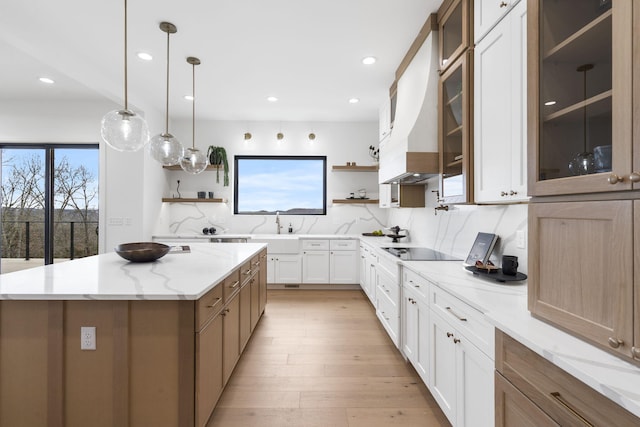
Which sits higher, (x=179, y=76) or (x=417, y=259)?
(x=179, y=76)

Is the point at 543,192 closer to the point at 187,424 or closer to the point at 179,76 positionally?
the point at 187,424

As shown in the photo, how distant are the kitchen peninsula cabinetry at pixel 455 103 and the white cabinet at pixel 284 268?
9.36 ft

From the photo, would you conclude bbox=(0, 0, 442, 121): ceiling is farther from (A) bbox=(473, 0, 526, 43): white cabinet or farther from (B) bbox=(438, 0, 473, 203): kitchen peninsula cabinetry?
(A) bbox=(473, 0, 526, 43): white cabinet

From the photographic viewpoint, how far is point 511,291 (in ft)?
5.28

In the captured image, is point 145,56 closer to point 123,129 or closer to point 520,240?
point 123,129

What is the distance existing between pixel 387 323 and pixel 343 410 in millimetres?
1198

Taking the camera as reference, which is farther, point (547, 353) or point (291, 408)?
point (291, 408)

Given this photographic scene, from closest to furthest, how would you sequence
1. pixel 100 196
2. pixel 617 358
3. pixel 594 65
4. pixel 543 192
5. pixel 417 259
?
1. pixel 617 358
2. pixel 594 65
3. pixel 543 192
4. pixel 417 259
5. pixel 100 196

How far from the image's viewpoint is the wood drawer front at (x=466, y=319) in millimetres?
1332

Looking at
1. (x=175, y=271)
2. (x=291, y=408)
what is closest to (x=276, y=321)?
(x=291, y=408)

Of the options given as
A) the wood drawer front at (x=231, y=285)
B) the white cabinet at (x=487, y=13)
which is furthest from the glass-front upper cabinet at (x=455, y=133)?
the wood drawer front at (x=231, y=285)

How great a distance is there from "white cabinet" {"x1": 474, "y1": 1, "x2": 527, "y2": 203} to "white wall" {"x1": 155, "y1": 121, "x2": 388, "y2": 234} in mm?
3485

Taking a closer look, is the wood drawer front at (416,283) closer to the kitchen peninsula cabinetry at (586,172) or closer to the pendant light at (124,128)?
the kitchen peninsula cabinetry at (586,172)

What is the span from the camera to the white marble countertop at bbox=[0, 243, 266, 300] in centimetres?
153
